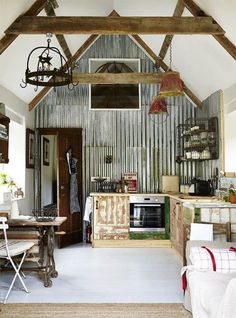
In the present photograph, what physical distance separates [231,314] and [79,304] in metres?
2.60

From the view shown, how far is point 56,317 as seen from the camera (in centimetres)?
395

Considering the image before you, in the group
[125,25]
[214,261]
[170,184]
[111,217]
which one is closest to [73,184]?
[111,217]

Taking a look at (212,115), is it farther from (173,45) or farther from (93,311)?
(93,311)

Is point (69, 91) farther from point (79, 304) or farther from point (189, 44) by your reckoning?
point (79, 304)

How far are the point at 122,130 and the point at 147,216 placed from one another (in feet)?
6.80

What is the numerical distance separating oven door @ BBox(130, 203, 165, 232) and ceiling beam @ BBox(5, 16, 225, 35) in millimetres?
3698

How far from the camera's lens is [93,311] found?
163 inches

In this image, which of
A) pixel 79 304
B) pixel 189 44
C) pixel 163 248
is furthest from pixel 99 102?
pixel 79 304

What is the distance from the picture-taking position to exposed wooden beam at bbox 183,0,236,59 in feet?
18.6

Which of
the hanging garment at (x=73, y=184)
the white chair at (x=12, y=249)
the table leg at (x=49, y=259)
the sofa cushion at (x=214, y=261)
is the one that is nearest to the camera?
the sofa cushion at (x=214, y=261)

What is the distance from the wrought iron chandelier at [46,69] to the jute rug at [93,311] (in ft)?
8.41

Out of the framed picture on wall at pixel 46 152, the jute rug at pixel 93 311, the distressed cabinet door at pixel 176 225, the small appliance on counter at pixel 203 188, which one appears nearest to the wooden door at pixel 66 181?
the framed picture on wall at pixel 46 152

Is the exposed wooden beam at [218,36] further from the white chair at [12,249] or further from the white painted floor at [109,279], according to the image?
the white chair at [12,249]

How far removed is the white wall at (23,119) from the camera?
6.95 metres
